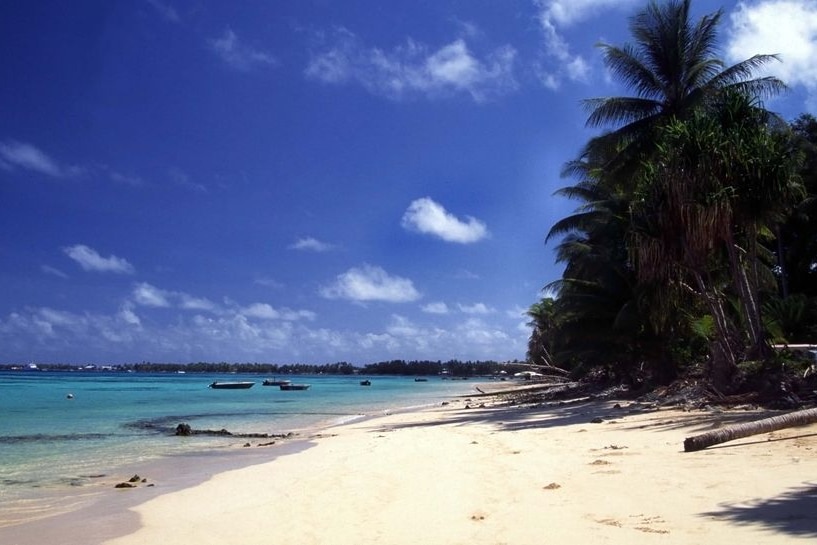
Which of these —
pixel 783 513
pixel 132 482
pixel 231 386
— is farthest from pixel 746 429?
pixel 231 386

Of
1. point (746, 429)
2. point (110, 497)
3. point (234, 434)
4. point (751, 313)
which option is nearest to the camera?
point (746, 429)

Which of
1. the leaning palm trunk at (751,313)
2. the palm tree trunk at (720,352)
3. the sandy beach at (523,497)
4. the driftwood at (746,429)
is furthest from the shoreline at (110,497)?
the leaning palm trunk at (751,313)

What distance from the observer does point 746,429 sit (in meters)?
8.77

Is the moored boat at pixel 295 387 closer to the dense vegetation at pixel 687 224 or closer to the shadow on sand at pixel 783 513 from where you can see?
the dense vegetation at pixel 687 224

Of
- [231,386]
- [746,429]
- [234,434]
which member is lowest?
[234,434]

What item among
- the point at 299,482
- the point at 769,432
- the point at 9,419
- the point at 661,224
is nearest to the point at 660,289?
the point at 661,224

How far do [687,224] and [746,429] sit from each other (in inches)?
324

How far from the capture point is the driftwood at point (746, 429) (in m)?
8.60

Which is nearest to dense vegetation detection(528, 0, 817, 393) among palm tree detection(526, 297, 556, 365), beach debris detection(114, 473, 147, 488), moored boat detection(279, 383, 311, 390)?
beach debris detection(114, 473, 147, 488)

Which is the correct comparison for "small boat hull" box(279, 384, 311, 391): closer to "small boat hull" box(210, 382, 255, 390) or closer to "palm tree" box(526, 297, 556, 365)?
"small boat hull" box(210, 382, 255, 390)

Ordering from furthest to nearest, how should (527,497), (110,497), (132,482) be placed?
1. (132,482)
2. (110,497)
3. (527,497)

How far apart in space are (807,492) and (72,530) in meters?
8.00

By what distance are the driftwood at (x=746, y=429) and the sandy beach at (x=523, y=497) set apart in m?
0.15

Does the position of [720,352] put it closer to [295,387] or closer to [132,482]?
[132,482]
